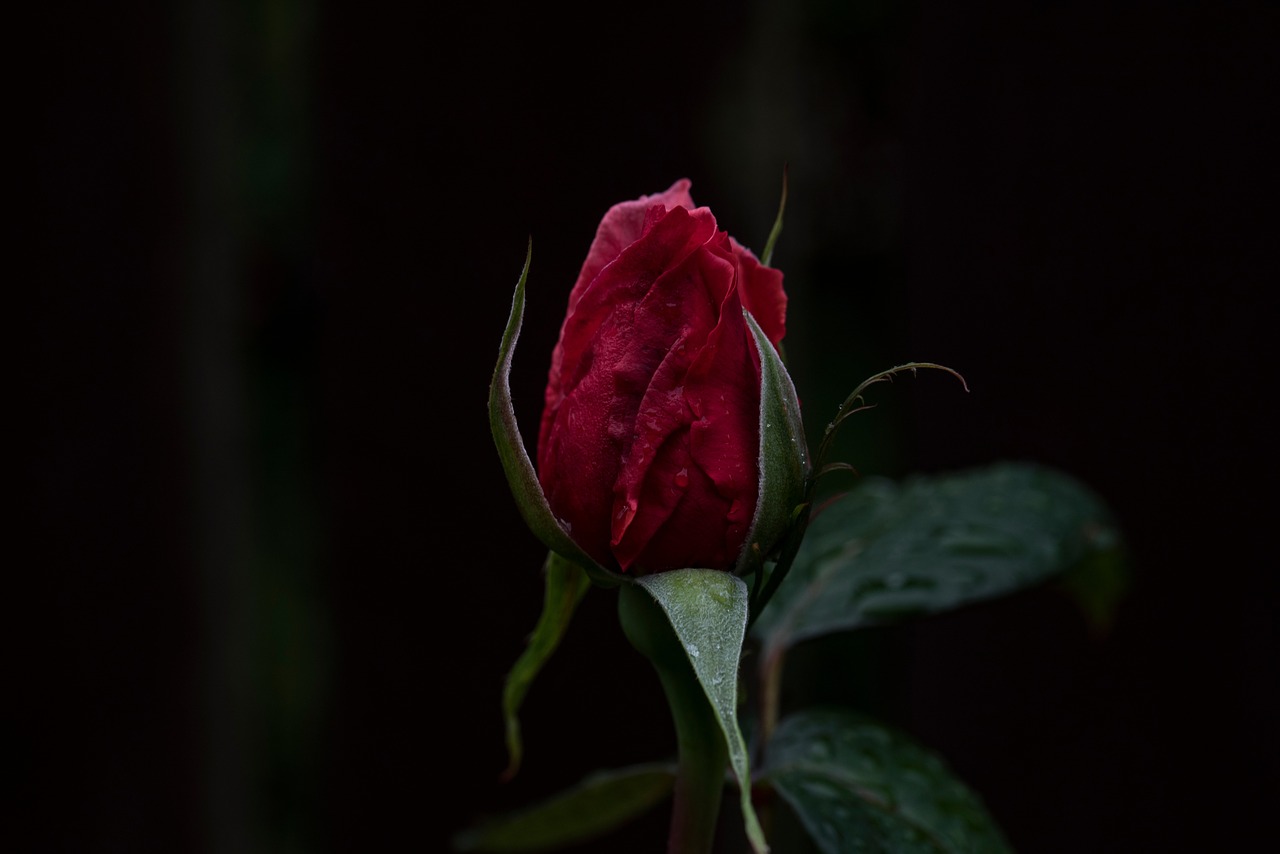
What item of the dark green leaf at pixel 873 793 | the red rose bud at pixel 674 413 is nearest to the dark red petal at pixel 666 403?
the red rose bud at pixel 674 413

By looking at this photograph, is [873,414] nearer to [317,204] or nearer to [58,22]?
[317,204]

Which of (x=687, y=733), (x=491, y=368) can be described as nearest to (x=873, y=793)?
(x=687, y=733)

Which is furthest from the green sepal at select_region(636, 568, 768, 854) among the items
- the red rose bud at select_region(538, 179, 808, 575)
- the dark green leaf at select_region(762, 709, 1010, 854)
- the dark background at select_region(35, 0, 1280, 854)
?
the dark background at select_region(35, 0, 1280, 854)

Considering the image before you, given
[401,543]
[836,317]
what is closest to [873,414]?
[836,317]

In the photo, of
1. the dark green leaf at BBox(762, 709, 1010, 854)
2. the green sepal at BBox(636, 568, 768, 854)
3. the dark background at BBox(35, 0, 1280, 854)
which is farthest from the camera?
the dark background at BBox(35, 0, 1280, 854)

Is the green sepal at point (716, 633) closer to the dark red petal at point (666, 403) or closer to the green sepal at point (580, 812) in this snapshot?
the dark red petal at point (666, 403)

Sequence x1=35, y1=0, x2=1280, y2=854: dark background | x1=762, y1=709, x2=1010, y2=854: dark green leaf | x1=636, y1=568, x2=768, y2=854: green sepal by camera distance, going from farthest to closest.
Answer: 1. x1=35, y1=0, x2=1280, y2=854: dark background
2. x1=762, y1=709, x2=1010, y2=854: dark green leaf
3. x1=636, y1=568, x2=768, y2=854: green sepal

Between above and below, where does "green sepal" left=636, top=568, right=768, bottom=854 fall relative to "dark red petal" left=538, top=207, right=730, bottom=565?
below

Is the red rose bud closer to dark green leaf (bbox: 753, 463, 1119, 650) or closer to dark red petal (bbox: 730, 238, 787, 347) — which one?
dark red petal (bbox: 730, 238, 787, 347)
